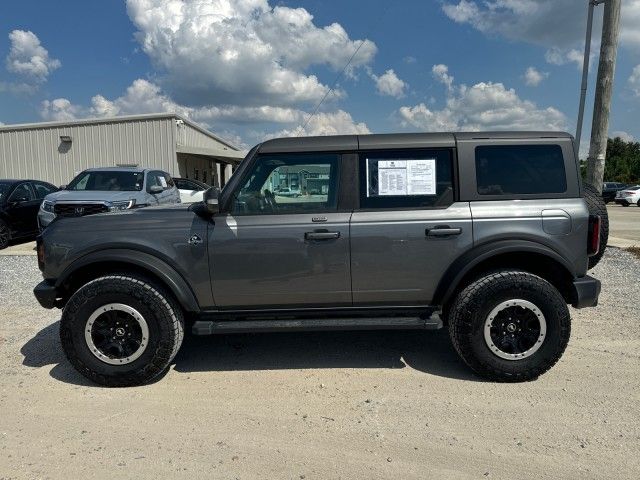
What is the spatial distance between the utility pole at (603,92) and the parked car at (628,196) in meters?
23.9

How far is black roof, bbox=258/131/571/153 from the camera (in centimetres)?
374

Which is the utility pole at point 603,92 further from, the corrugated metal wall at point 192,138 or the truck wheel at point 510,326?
the corrugated metal wall at point 192,138

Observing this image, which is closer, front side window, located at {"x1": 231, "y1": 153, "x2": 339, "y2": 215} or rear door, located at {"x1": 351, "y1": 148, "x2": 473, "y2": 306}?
rear door, located at {"x1": 351, "y1": 148, "x2": 473, "y2": 306}

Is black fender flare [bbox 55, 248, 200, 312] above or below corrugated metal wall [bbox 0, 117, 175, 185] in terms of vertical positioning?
below

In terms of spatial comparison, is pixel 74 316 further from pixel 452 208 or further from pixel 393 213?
pixel 452 208

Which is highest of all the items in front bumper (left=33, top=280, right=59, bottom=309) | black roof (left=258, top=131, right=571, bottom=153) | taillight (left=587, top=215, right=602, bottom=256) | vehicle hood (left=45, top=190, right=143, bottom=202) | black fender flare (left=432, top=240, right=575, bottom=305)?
black roof (left=258, top=131, right=571, bottom=153)

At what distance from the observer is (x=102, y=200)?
30.0 ft

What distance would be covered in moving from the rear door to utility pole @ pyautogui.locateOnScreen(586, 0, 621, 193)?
672cm

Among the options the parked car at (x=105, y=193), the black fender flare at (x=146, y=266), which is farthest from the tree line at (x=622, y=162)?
the black fender flare at (x=146, y=266)

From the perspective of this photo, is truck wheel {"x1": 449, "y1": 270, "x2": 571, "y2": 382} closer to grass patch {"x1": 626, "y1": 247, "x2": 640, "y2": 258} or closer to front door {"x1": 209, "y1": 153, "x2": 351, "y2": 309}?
front door {"x1": 209, "y1": 153, "x2": 351, "y2": 309}

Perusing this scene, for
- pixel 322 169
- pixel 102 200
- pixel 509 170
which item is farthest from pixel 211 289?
pixel 102 200

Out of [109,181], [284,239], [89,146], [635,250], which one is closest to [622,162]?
[635,250]

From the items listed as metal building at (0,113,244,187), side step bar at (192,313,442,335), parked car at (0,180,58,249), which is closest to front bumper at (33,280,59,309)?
side step bar at (192,313,442,335)

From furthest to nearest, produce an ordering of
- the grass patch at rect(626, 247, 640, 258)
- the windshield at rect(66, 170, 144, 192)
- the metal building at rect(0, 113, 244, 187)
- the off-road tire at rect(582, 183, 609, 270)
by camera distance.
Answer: the metal building at rect(0, 113, 244, 187) < the windshield at rect(66, 170, 144, 192) < the grass patch at rect(626, 247, 640, 258) < the off-road tire at rect(582, 183, 609, 270)
